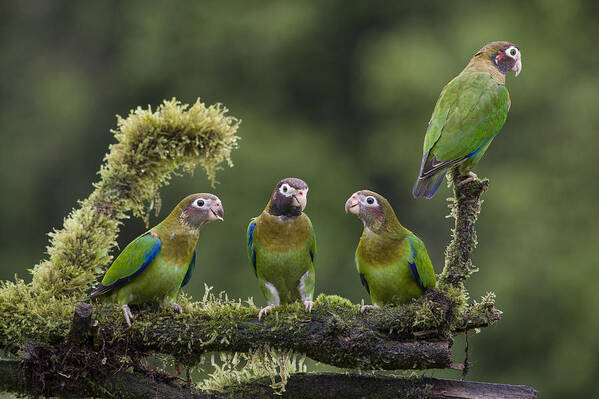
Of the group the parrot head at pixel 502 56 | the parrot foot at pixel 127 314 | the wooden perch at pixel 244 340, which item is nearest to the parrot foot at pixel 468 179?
the wooden perch at pixel 244 340

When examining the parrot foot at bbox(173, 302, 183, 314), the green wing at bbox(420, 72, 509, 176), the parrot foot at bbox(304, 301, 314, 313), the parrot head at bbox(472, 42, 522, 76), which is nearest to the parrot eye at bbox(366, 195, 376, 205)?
the green wing at bbox(420, 72, 509, 176)

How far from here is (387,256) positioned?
5.87 m

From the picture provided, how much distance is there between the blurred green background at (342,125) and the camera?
547 inches

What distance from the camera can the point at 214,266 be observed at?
47.7 ft

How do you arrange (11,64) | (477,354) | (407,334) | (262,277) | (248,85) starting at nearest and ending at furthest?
(407,334) < (262,277) < (477,354) < (248,85) < (11,64)

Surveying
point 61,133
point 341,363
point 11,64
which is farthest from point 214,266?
point 341,363

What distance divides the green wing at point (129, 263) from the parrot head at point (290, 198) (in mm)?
982

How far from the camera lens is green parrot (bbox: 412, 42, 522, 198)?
585 cm

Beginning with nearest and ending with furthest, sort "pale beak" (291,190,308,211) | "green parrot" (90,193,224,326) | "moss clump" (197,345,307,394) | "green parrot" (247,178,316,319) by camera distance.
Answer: "moss clump" (197,345,307,394) → "green parrot" (90,193,224,326) → "pale beak" (291,190,308,211) → "green parrot" (247,178,316,319)

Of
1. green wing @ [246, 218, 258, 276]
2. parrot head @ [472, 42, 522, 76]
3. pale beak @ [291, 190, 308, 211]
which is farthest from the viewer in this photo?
parrot head @ [472, 42, 522, 76]

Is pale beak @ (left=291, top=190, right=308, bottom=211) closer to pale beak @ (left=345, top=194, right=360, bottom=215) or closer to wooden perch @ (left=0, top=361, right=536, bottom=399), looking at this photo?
pale beak @ (left=345, top=194, right=360, bottom=215)

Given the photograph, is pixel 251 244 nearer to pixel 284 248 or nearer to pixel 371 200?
pixel 284 248

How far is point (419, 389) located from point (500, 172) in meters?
10.2

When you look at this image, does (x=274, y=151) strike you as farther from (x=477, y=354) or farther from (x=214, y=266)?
(x=477, y=354)
